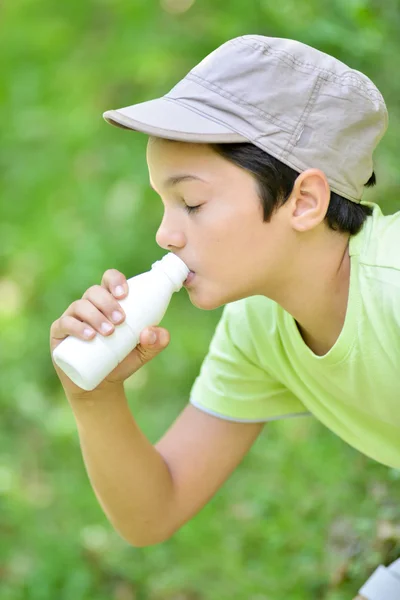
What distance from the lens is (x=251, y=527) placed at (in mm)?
2805

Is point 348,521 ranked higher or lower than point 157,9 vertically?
lower

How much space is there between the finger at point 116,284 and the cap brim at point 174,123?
10.4 inches

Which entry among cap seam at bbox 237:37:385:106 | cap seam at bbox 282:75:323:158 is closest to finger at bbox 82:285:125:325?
cap seam at bbox 282:75:323:158

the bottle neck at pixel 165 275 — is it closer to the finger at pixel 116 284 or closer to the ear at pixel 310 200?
the finger at pixel 116 284

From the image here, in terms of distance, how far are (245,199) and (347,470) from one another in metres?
1.28

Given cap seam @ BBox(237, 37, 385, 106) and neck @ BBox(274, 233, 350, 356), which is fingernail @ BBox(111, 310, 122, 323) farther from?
cap seam @ BBox(237, 37, 385, 106)

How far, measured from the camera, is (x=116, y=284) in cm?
158

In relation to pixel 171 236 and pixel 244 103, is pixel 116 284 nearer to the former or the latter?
pixel 171 236

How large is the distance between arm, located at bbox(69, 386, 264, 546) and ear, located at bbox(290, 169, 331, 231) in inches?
19.7

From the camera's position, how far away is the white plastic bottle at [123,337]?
1554 mm

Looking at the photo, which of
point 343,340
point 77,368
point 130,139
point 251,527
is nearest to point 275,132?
point 343,340

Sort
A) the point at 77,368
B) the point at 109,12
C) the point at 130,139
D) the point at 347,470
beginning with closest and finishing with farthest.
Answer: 1. the point at 77,368
2. the point at 347,470
3. the point at 130,139
4. the point at 109,12

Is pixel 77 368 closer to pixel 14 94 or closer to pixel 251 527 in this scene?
pixel 251 527

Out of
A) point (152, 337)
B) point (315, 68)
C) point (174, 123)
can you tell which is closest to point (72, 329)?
point (152, 337)
